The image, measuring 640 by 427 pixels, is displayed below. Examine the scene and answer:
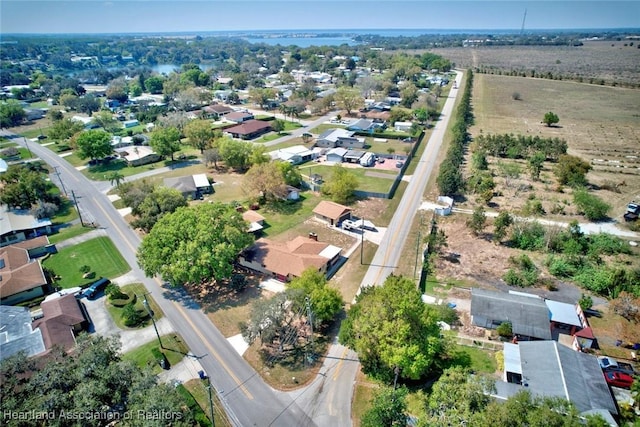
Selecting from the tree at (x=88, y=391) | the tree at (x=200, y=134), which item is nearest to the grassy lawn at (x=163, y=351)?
the tree at (x=88, y=391)

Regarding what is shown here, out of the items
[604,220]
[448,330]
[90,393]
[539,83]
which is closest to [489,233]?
[604,220]

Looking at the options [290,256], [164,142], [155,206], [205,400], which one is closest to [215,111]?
[164,142]

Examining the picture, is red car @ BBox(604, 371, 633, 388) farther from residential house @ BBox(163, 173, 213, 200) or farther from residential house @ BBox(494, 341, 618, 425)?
residential house @ BBox(163, 173, 213, 200)

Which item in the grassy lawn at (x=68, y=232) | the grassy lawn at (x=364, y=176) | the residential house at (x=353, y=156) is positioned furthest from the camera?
the residential house at (x=353, y=156)

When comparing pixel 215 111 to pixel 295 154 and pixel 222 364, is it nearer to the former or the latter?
pixel 295 154

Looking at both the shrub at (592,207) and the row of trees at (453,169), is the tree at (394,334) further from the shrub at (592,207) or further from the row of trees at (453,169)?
the shrub at (592,207)

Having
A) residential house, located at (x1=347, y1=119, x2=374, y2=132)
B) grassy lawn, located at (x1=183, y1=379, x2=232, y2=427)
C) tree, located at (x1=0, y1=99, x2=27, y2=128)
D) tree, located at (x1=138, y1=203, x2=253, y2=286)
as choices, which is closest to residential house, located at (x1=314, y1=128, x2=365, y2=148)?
residential house, located at (x1=347, y1=119, x2=374, y2=132)
